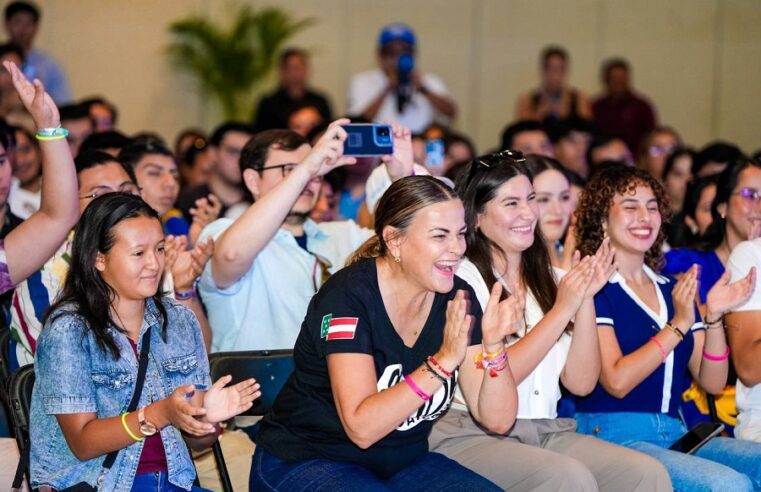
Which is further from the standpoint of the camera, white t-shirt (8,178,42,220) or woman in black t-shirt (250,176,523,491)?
white t-shirt (8,178,42,220)

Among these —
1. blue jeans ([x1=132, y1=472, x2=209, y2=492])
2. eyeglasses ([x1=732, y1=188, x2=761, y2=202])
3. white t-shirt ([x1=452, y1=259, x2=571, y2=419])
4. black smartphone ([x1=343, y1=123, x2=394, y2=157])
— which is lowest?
blue jeans ([x1=132, y1=472, x2=209, y2=492])

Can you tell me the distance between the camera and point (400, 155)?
14.0 feet

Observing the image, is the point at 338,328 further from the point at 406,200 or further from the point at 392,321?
the point at 406,200

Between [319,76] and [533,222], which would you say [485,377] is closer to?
[533,222]

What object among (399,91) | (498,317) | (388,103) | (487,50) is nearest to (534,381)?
(498,317)

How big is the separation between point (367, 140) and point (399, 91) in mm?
4164

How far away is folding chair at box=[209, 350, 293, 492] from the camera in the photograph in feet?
11.7

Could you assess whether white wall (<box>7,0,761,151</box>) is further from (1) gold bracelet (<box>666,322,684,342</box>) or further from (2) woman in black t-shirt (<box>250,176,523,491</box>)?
(2) woman in black t-shirt (<box>250,176,523,491</box>)

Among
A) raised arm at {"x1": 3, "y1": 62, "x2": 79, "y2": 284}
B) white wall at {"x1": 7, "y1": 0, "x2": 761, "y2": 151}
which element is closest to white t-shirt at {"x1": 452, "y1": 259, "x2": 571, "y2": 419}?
raised arm at {"x1": 3, "y1": 62, "x2": 79, "y2": 284}

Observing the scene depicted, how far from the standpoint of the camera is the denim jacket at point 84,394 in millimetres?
2926

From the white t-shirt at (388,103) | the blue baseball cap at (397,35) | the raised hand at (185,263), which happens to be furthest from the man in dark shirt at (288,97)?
the raised hand at (185,263)

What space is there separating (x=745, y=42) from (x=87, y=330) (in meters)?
9.68

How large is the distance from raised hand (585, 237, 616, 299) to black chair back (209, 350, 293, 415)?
1.08m

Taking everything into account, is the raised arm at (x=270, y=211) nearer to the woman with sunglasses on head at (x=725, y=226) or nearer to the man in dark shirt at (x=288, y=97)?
the woman with sunglasses on head at (x=725, y=226)
